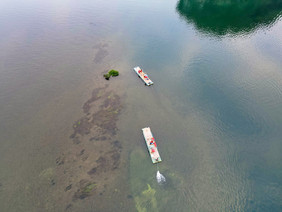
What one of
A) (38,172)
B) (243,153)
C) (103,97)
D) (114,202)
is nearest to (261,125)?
(243,153)

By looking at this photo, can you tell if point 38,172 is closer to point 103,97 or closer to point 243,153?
point 103,97

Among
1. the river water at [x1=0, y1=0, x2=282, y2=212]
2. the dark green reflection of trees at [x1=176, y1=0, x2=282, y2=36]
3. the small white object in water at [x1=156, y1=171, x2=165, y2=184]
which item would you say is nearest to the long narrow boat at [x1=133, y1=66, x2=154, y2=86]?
the river water at [x1=0, y1=0, x2=282, y2=212]

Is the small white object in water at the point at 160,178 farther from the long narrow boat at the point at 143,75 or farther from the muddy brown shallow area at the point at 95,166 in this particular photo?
the long narrow boat at the point at 143,75

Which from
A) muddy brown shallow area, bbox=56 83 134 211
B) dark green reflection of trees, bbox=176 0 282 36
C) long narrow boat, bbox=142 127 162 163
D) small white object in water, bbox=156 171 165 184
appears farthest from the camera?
dark green reflection of trees, bbox=176 0 282 36

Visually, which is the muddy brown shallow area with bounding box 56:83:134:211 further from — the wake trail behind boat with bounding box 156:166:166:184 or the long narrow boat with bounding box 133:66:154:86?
the long narrow boat with bounding box 133:66:154:86

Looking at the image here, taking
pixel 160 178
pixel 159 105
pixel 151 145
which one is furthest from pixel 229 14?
pixel 160 178

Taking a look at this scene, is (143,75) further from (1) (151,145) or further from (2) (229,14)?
(2) (229,14)
